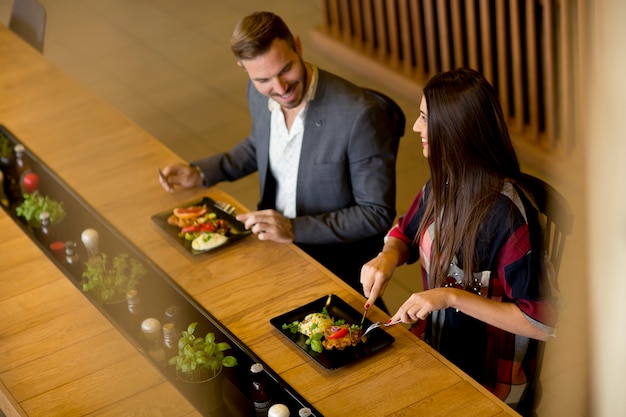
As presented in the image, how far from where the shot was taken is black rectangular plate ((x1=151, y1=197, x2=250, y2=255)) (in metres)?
2.56

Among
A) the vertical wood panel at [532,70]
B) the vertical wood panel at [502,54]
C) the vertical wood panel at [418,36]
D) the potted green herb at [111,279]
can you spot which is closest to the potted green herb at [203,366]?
the potted green herb at [111,279]

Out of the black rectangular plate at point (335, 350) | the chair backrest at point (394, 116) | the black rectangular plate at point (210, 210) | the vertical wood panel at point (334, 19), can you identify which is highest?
the chair backrest at point (394, 116)

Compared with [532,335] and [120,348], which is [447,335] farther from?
[120,348]

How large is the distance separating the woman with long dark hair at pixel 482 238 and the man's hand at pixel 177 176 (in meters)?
0.99

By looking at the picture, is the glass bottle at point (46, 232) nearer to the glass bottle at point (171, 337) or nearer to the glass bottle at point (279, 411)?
the glass bottle at point (171, 337)

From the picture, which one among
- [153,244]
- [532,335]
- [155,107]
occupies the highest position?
[532,335]

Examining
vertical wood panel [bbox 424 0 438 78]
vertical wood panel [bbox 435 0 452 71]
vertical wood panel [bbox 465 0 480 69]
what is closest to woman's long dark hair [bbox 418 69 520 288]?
vertical wood panel [bbox 465 0 480 69]

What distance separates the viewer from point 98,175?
3.03 metres

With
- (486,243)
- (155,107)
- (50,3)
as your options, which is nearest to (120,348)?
(486,243)

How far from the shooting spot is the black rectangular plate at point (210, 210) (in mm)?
2564

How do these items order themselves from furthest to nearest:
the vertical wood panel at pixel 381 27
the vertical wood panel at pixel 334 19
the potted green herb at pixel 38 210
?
the vertical wood panel at pixel 334 19
the vertical wood panel at pixel 381 27
the potted green herb at pixel 38 210

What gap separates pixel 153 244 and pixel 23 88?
1.52 meters

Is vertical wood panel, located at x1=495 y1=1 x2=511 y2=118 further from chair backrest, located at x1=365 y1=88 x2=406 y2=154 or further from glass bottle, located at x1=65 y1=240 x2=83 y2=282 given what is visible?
glass bottle, located at x1=65 y1=240 x2=83 y2=282

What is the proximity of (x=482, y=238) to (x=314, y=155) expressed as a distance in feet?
2.69
